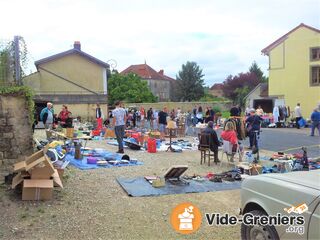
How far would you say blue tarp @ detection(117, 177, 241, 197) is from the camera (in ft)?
24.8

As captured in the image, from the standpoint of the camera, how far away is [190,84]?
67.2 m

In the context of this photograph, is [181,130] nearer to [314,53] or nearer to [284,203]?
[284,203]

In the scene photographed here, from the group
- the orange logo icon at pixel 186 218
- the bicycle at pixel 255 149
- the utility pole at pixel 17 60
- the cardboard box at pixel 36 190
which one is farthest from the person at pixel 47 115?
the orange logo icon at pixel 186 218

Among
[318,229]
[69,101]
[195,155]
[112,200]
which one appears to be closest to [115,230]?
[112,200]

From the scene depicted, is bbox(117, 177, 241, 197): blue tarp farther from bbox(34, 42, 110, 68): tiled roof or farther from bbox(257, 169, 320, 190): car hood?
bbox(34, 42, 110, 68): tiled roof

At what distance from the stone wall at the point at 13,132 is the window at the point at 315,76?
2983 centimetres

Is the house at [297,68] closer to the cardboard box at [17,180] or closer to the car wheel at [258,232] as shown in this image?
the cardboard box at [17,180]

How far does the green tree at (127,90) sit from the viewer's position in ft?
184

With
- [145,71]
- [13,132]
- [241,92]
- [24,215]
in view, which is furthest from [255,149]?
[145,71]

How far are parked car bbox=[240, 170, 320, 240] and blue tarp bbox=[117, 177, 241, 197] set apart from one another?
3.42 m

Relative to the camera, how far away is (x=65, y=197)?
6977 millimetres

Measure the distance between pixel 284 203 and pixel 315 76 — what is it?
1272 inches

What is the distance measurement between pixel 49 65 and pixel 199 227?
32502mm

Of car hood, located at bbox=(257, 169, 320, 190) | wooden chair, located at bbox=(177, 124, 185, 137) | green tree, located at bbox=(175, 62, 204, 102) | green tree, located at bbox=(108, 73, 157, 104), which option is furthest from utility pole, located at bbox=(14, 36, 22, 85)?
green tree, located at bbox=(175, 62, 204, 102)
